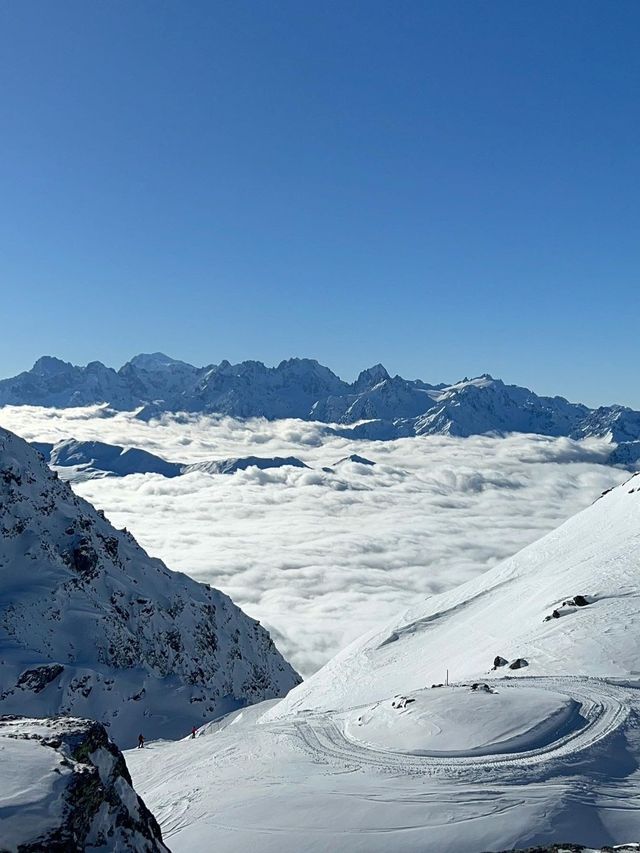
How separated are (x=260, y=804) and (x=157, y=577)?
312 ft

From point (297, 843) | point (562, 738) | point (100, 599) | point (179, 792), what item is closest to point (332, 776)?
point (297, 843)

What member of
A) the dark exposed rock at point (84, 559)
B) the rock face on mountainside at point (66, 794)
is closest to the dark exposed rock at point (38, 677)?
the dark exposed rock at point (84, 559)

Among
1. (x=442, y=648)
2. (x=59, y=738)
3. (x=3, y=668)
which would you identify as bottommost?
(x=3, y=668)

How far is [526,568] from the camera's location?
70.6m

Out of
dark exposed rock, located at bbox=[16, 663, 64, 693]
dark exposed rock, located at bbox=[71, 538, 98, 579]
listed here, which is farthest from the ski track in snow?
dark exposed rock, located at bbox=[71, 538, 98, 579]

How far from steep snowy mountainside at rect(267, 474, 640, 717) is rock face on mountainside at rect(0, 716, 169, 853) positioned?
28.0 meters

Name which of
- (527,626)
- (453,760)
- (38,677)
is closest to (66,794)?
(453,760)

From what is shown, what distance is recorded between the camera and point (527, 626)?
156 feet

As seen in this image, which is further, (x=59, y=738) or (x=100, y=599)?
(x=100, y=599)

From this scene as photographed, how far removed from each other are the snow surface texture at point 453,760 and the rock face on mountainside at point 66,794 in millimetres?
7143

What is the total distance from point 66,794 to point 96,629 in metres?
81.4

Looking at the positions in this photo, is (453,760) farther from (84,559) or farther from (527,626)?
(84,559)

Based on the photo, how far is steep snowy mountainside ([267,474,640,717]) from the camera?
126 feet

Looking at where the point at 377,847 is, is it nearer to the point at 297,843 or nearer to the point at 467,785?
the point at 297,843
